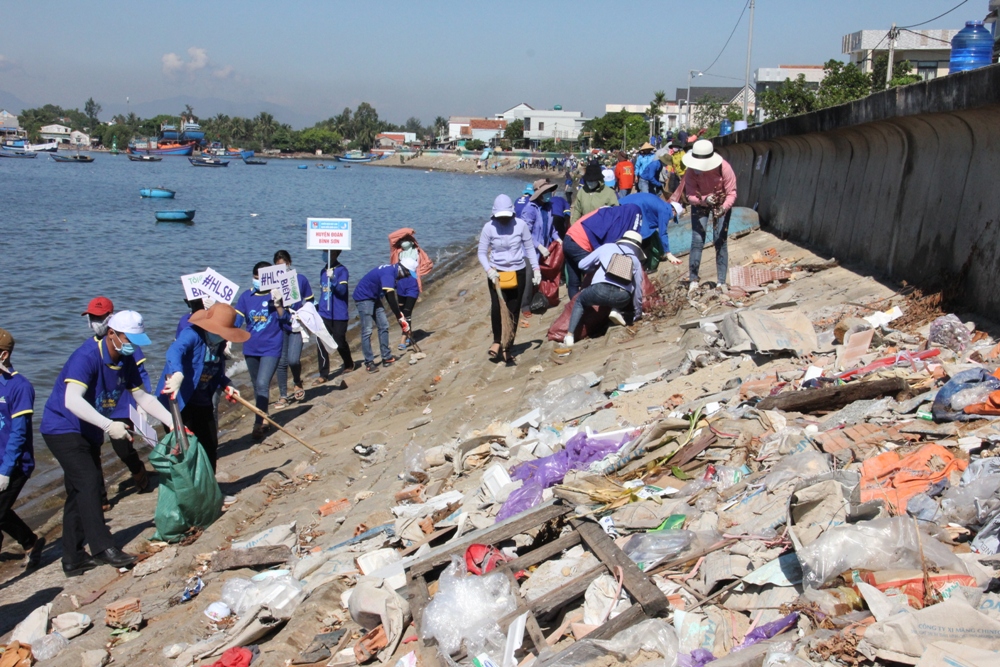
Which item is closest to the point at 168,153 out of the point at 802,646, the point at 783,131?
the point at 783,131

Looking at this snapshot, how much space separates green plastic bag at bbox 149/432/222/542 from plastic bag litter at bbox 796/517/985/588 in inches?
177

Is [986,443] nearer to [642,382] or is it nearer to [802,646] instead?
[802,646]

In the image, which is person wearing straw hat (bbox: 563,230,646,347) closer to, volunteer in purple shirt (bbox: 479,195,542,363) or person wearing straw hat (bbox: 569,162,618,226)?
volunteer in purple shirt (bbox: 479,195,542,363)

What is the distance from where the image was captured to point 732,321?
7559 millimetres

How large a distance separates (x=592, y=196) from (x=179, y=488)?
23.4 feet

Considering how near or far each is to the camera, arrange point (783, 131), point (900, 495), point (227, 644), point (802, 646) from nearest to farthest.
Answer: point (802, 646)
point (900, 495)
point (227, 644)
point (783, 131)

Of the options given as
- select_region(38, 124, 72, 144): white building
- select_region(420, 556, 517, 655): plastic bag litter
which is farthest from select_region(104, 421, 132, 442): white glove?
select_region(38, 124, 72, 144): white building

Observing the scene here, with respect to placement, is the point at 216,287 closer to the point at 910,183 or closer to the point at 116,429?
the point at 116,429

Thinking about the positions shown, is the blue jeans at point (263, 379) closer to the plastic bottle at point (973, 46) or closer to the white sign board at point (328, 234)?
the white sign board at point (328, 234)

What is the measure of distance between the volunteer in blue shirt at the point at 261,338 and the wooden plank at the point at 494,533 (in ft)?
16.1

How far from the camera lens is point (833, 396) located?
5.74m

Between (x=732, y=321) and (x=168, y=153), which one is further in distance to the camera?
(x=168, y=153)

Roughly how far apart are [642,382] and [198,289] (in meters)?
4.20

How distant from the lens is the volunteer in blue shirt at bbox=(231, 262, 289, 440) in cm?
904
